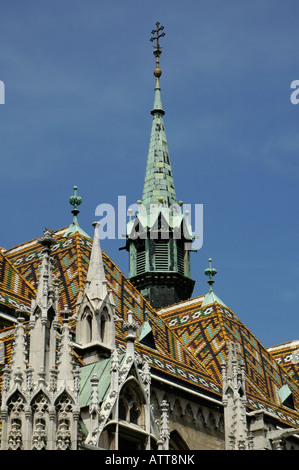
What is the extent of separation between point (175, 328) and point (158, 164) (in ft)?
33.9

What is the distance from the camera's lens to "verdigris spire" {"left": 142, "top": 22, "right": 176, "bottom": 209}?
43.8m

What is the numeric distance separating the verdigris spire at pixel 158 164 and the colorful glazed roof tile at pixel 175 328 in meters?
6.78

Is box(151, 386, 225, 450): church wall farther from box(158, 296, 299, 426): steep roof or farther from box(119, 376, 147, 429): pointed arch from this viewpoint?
box(119, 376, 147, 429): pointed arch

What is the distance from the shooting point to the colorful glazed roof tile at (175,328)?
1127 inches

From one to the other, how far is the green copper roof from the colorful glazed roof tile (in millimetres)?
6754

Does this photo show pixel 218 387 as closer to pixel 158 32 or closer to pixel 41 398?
pixel 41 398

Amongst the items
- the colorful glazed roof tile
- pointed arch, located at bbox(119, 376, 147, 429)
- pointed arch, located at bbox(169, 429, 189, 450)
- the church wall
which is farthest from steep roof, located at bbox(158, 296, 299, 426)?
pointed arch, located at bbox(119, 376, 147, 429)

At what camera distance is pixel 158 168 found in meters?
44.7

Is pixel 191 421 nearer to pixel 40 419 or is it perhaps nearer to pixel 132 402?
pixel 132 402

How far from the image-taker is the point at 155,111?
4597 cm

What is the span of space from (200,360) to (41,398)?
15.2 metres

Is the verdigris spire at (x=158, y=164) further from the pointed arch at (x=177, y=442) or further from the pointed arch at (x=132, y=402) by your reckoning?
the pointed arch at (x=132, y=402)

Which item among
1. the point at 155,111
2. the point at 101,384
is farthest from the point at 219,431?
the point at 155,111
